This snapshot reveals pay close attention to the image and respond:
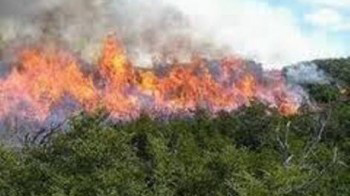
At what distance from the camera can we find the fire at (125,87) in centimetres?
12106

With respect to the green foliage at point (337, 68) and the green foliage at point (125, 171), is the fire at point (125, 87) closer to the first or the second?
the green foliage at point (337, 68)

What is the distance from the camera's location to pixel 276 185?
37.2 metres

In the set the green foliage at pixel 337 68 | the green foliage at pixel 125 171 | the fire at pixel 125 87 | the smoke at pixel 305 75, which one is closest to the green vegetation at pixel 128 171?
the green foliage at pixel 125 171

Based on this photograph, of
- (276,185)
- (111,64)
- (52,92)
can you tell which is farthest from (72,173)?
(111,64)

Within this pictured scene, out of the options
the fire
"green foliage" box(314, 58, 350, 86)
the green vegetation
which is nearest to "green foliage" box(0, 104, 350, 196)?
the green vegetation

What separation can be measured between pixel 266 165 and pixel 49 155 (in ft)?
48.9

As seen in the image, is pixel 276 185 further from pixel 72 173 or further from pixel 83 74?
pixel 83 74

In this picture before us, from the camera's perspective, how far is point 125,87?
129 metres

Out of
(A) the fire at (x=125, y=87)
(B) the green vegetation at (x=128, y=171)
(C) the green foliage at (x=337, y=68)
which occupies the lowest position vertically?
(C) the green foliage at (x=337, y=68)

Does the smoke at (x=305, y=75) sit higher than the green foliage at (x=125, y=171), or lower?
lower

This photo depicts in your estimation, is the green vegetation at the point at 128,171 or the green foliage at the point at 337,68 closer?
the green vegetation at the point at 128,171

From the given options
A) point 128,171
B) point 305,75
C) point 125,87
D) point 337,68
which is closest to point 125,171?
point 128,171

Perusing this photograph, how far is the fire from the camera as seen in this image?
121 metres

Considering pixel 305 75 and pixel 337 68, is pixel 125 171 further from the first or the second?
pixel 337 68
